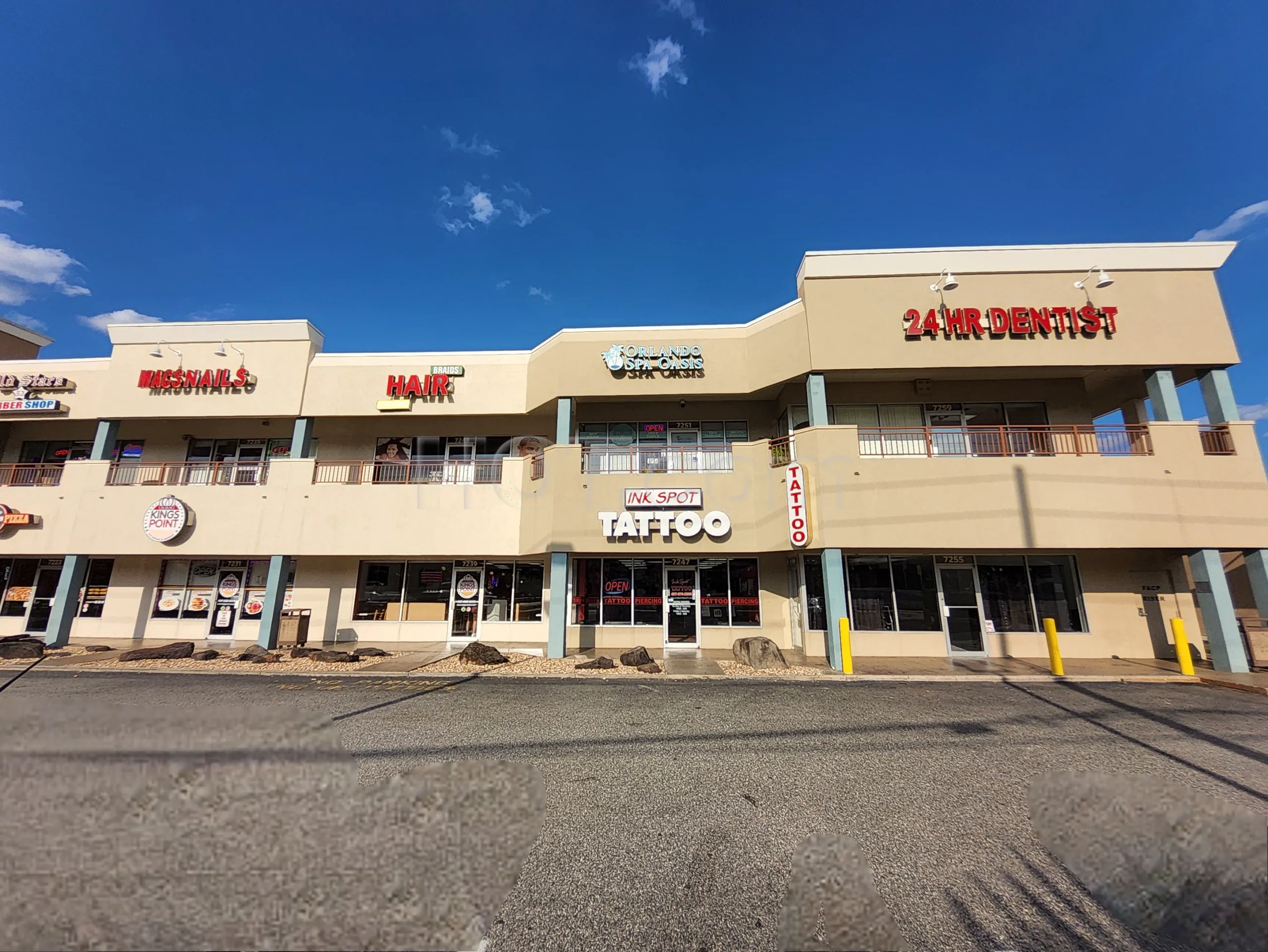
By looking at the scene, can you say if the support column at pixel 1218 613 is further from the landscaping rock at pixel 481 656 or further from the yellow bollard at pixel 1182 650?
the landscaping rock at pixel 481 656

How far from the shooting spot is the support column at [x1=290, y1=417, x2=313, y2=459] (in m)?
15.9

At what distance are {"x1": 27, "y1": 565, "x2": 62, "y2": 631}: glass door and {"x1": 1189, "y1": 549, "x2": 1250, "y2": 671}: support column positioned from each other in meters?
31.7

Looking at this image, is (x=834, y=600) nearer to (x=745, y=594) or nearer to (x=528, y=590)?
(x=745, y=594)

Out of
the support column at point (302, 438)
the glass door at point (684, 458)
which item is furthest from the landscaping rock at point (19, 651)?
the glass door at point (684, 458)

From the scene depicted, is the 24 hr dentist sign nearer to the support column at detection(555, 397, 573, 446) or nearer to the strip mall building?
the strip mall building

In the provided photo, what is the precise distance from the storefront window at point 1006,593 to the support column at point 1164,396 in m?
4.70

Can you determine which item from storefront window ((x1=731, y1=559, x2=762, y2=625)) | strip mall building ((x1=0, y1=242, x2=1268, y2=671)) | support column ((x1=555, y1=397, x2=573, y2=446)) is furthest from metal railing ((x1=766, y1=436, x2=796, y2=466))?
support column ((x1=555, y1=397, x2=573, y2=446))

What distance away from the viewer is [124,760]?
4332 mm

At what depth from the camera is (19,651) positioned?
13.1 meters

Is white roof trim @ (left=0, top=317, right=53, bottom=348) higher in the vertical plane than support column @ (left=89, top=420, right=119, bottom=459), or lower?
higher

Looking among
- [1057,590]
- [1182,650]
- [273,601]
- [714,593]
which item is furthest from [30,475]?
[1182,650]

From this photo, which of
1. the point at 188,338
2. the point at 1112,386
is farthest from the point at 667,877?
the point at 188,338

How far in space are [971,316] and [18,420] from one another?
98.1 ft

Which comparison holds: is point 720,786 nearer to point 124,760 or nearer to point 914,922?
point 914,922
